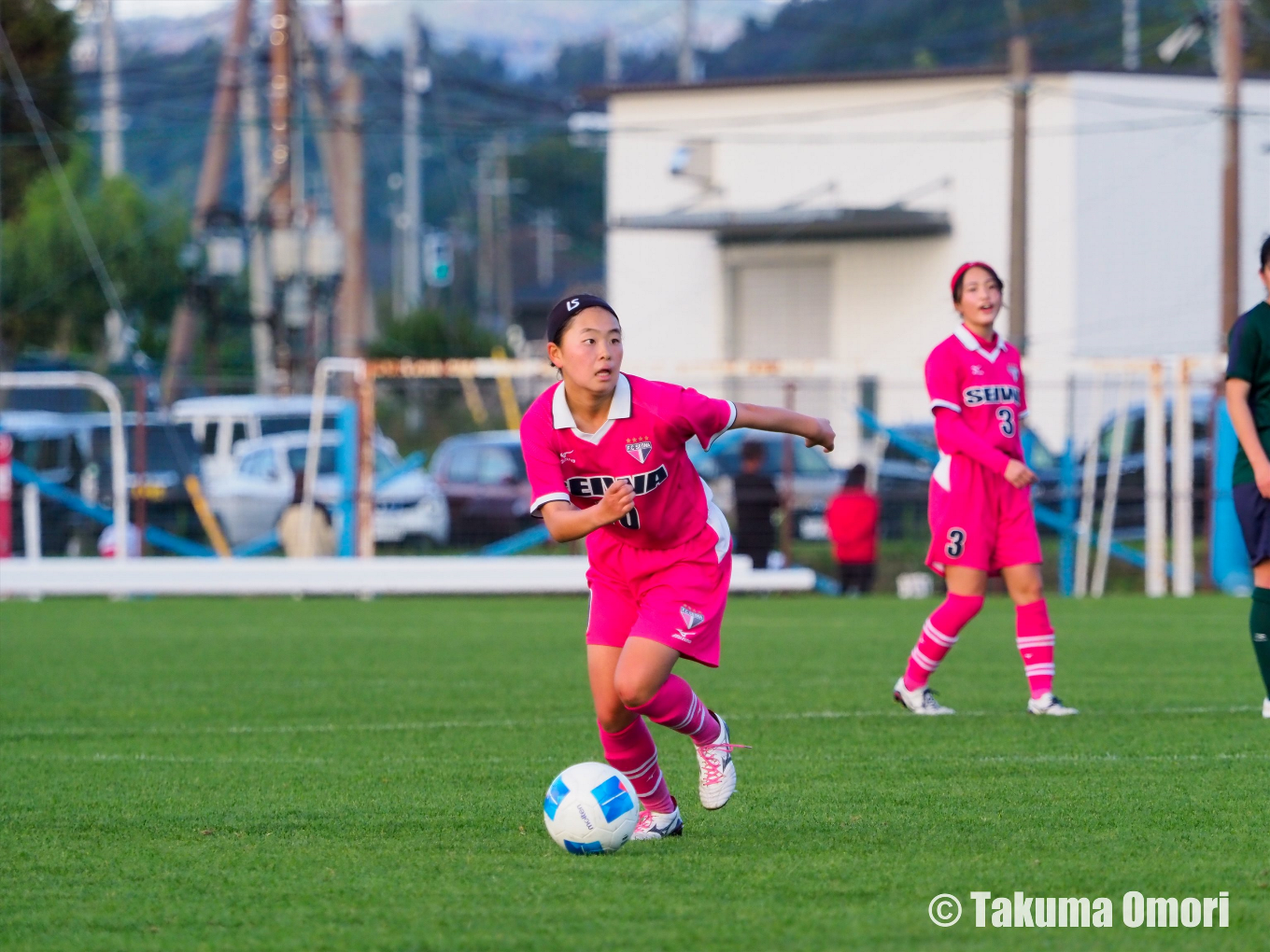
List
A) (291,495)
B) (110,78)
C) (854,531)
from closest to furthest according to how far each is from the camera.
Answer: (854,531)
(291,495)
(110,78)

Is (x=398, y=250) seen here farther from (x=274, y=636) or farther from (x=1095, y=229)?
(x=274, y=636)

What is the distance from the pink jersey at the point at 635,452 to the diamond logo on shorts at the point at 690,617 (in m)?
0.23

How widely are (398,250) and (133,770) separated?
10044 cm

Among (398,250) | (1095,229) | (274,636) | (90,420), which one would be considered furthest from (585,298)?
(398,250)

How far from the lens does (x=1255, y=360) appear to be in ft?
25.6

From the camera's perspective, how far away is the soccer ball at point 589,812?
5.36m

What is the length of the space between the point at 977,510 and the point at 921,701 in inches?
36.7

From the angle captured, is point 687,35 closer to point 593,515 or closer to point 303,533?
point 303,533

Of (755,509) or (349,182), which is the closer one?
(755,509)

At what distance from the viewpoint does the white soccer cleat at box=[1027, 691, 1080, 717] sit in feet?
28.5

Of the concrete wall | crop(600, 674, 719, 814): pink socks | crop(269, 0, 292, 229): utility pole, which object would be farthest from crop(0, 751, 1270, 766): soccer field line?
the concrete wall

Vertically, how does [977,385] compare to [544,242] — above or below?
below

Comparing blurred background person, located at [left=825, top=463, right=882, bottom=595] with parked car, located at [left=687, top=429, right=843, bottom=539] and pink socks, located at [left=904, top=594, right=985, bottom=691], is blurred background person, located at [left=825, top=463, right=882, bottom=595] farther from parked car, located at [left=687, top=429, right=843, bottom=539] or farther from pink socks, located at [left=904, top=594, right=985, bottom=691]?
pink socks, located at [left=904, top=594, right=985, bottom=691]

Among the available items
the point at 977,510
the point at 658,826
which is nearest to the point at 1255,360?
the point at 977,510
